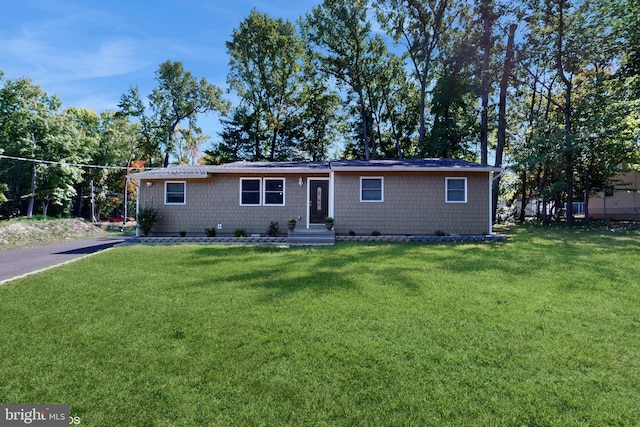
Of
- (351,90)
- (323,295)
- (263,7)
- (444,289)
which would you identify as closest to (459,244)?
(444,289)

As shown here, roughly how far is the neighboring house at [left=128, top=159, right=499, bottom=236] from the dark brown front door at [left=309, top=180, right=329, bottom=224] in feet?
0.12

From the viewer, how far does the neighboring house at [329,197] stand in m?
11.7

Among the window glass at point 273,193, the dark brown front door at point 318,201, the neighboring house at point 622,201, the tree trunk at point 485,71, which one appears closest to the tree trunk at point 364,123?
the tree trunk at point 485,71

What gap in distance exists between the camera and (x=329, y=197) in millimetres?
12102

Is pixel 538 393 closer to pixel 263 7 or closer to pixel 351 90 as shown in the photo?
pixel 351 90

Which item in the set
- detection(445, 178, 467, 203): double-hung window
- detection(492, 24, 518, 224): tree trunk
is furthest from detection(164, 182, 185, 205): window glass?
detection(492, 24, 518, 224): tree trunk

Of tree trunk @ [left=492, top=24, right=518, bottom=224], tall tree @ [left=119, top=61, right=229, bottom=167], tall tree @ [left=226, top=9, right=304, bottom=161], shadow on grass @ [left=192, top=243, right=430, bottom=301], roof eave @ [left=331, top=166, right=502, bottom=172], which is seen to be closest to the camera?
shadow on grass @ [left=192, top=243, right=430, bottom=301]

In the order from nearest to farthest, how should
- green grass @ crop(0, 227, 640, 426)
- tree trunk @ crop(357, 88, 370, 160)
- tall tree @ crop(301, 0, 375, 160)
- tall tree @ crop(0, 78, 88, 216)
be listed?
green grass @ crop(0, 227, 640, 426), tall tree @ crop(0, 78, 88, 216), tall tree @ crop(301, 0, 375, 160), tree trunk @ crop(357, 88, 370, 160)

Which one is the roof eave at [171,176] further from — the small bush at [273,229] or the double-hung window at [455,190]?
the double-hung window at [455,190]

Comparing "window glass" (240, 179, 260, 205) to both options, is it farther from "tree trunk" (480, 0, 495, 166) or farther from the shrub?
"tree trunk" (480, 0, 495, 166)

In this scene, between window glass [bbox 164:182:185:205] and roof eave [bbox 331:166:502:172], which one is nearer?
roof eave [bbox 331:166:502:172]

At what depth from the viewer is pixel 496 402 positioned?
2.28 meters

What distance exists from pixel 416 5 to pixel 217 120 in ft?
58.9

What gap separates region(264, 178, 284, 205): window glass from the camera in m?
12.3
